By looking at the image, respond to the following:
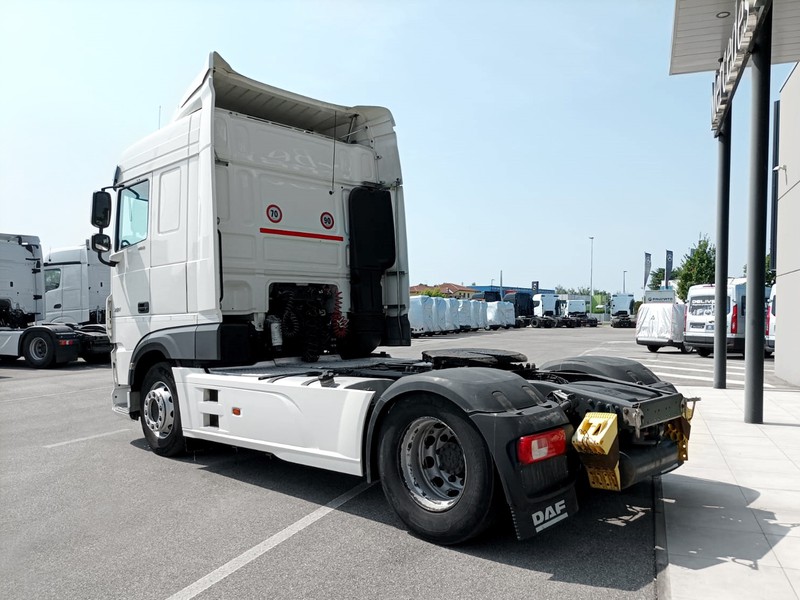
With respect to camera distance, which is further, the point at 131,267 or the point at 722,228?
the point at 722,228

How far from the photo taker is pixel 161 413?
6086mm

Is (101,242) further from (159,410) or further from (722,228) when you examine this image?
(722,228)

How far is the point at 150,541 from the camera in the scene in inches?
157

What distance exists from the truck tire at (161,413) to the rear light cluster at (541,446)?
12.3 feet

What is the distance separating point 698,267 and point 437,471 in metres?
56.1

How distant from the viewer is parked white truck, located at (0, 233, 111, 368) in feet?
52.7

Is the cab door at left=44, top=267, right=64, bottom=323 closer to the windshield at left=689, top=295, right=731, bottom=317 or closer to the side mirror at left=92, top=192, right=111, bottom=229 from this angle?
the side mirror at left=92, top=192, right=111, bottom=229

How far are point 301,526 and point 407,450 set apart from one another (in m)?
0.93

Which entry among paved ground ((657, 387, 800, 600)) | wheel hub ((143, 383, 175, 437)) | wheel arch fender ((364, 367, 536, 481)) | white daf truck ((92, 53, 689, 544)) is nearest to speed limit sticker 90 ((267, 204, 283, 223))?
white daf truck ((92, 53, 689, 544))

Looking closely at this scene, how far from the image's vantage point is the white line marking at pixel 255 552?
329cm

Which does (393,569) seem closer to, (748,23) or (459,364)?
(459,364)

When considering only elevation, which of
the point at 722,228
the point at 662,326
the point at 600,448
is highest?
the point at 722,228

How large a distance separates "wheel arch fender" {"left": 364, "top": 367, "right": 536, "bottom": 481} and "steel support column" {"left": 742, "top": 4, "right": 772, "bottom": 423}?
559 cm

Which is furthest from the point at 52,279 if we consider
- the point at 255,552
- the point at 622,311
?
the point at 622,311
